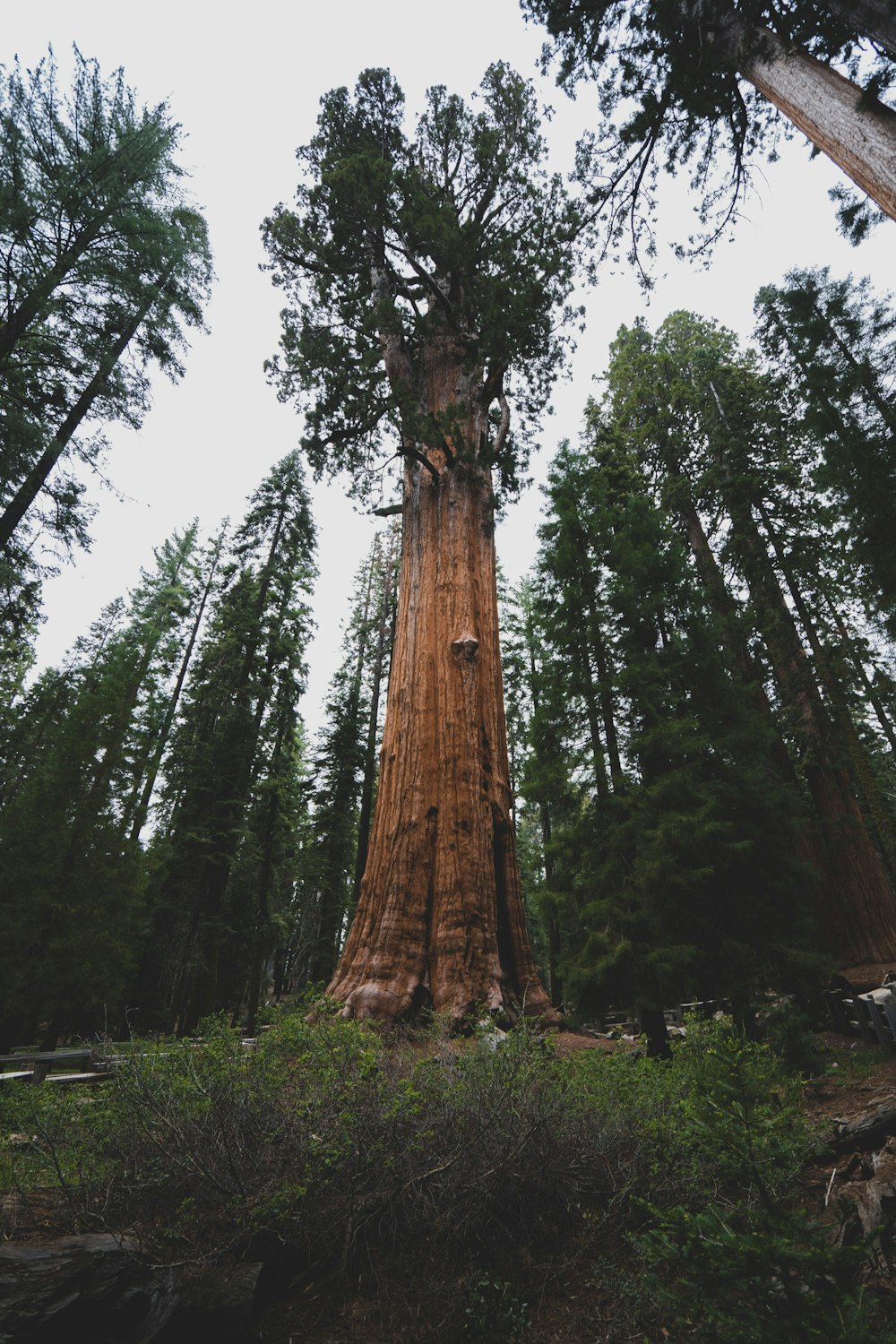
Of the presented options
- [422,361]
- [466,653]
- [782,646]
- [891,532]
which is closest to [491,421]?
[422,361]

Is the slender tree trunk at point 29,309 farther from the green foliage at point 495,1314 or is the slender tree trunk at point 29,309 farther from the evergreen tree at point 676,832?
the green foliage at point 495,1314

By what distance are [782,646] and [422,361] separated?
9.61 metres

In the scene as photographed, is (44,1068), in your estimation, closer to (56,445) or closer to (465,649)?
(465,649)

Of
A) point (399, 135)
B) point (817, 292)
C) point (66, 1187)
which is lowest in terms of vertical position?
point (66, 1187)

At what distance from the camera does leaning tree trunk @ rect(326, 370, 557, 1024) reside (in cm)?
570

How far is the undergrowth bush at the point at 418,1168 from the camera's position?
2.27 metres

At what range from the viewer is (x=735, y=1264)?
1.62 meters

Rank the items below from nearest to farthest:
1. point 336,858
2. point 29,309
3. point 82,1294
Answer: point 82,1294 < point 29,309 < point 336,858

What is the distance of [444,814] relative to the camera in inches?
257

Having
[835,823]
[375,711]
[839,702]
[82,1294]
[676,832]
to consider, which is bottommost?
[82,1294]

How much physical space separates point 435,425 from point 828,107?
196 inches

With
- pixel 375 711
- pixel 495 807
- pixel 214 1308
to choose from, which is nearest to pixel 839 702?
pixel 495 807

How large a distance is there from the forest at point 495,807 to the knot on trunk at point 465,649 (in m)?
0.05

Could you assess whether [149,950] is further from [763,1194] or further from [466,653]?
[763,1194]
